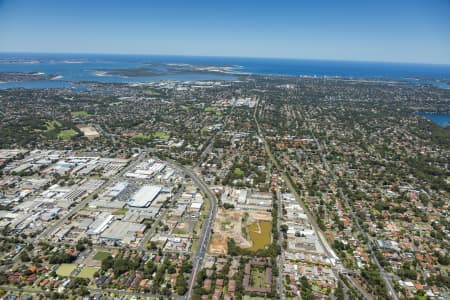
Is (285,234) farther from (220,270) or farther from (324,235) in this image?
(220,270)

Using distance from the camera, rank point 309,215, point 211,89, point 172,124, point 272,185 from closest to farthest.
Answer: point 309,215 < point 272,185 < point 172,124 < point 211,89

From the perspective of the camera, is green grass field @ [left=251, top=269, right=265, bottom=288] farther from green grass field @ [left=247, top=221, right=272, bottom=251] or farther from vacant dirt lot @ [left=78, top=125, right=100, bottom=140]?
vacant dirt lot @ [left=78, top=125, right=100, bottom=140]

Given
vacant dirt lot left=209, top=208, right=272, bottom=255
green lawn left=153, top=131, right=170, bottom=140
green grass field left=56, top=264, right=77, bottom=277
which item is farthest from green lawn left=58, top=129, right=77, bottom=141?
vacant dirt lot left=209, top=208, right=272, bottom=255

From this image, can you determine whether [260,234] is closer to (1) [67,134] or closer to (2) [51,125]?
(1) [67,134]

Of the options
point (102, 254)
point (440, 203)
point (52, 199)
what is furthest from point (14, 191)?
point (440, 203)

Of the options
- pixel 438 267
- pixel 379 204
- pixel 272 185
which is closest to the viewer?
pixel 438 267

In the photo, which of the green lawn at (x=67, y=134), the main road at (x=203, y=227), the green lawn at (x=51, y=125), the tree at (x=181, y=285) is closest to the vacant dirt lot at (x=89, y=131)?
the green lawn at (x=67, y=134)

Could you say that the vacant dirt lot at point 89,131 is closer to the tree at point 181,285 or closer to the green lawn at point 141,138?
the green lawn at point 141,138

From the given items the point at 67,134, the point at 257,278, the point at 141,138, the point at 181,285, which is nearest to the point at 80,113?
the point at 67,134
